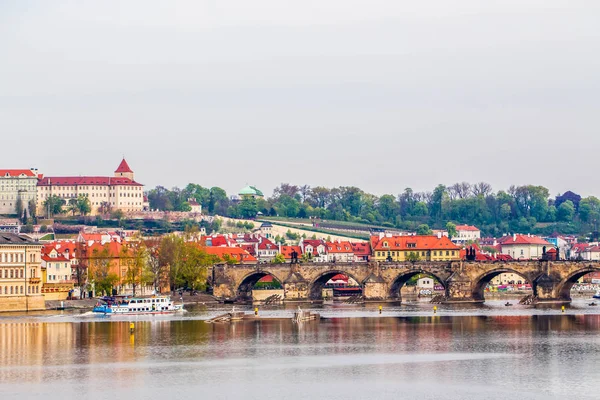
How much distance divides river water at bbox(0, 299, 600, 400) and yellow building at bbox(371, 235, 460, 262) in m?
70.1

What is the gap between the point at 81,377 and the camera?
60969 mm

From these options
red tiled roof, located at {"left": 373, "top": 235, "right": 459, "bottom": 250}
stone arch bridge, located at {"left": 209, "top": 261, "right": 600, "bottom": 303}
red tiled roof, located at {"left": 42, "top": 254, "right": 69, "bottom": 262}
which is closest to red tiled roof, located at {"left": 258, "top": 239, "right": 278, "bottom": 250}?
red tiled roof, located at {"left": 373, "top": 235, "right": 459, "bottom": 250}

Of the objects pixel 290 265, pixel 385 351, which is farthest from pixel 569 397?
pixel 290 265

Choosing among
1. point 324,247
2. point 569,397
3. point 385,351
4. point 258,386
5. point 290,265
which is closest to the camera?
point 569,397

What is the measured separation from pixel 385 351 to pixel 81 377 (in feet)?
59.9

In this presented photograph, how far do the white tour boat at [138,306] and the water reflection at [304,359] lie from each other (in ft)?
31.2

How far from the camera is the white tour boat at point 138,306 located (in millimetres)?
103000

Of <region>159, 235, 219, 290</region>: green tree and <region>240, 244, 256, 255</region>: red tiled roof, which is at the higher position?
<region>240, 244, 256, 255</region>: red tiled roof

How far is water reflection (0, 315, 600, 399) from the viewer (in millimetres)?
57156

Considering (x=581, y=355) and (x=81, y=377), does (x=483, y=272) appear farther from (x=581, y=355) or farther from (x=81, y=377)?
(x=81, y=377)

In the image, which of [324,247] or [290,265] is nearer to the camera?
[290,265]

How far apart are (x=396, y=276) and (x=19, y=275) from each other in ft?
142

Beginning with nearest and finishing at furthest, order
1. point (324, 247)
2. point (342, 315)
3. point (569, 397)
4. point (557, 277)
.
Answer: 1. point (569, 397)
2. point (342, 315)
3. point (557, 277)
4. point (324, 247)

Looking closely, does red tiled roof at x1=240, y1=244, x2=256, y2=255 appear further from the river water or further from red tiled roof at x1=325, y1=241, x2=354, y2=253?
the river water
